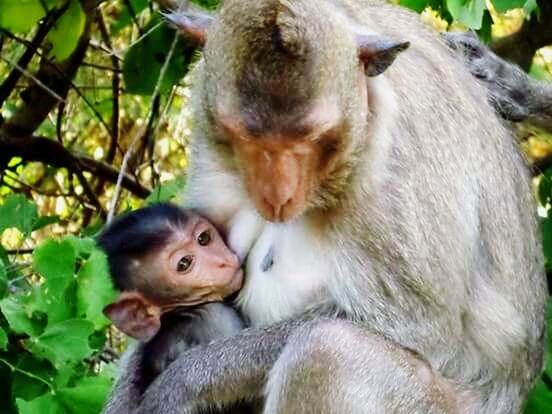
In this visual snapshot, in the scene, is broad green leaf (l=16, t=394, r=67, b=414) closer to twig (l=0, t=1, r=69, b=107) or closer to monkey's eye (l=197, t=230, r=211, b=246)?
monkey's eye (l=197, t=230, r=211, b=246)

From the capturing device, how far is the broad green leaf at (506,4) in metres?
6.20

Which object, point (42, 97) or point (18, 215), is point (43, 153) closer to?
point (42, 97)

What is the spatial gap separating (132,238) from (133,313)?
0.28m

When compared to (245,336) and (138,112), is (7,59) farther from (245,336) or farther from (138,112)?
(245,336)

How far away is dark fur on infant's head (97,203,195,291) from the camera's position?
18.2ft

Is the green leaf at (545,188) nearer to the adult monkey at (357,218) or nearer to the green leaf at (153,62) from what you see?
the adult monkey at (357,218)

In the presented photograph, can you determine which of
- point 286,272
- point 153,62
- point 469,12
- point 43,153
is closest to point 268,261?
point 286,272

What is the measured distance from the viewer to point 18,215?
584 cm

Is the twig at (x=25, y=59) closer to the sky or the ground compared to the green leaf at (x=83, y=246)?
closer to the ground

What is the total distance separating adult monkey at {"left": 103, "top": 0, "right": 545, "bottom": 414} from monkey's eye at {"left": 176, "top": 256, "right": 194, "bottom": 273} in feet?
0.81

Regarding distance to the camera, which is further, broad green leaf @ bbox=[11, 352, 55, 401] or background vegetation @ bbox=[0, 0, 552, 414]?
broad green leaf @ bbox=[11, 352, 55, 401]

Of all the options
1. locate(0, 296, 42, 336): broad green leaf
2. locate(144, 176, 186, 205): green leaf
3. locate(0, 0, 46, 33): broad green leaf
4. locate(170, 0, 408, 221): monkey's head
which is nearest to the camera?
locate(170, 0, 408, 221): monkey's head

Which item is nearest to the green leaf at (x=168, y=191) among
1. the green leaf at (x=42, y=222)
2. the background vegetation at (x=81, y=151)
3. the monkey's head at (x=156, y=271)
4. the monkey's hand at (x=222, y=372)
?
the background vegetation at (x=81, y=151)

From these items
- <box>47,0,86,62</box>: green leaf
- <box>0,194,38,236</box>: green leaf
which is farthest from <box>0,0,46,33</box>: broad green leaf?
<box>0,194,38,236</box>: green leaf
